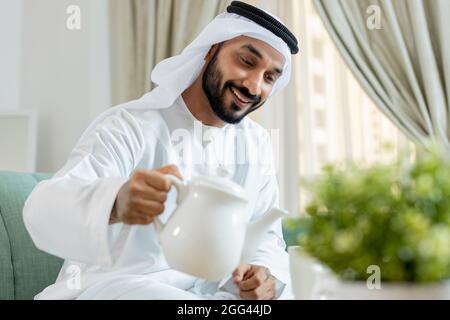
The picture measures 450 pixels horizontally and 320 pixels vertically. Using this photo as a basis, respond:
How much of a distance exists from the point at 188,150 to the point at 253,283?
0.47m

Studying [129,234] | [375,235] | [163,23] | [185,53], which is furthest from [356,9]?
[375,235]

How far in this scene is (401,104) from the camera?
341 centimetres

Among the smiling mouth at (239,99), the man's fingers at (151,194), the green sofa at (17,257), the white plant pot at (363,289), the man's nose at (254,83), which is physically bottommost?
the green sofa at (17,257)

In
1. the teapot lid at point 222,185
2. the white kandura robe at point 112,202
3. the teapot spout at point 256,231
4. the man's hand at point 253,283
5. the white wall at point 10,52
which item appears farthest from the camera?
the white wall at point 10,52

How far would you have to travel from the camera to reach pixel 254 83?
76.9 inches

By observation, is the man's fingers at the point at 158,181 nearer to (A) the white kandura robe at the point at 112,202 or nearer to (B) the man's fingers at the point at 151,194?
(B) the man's fingers at the point at 151,194

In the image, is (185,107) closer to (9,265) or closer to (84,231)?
(9,265)

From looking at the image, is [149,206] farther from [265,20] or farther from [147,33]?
[147,33]

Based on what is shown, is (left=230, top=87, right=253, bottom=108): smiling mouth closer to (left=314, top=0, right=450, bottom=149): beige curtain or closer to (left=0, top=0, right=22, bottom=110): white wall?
(left=314, top=0, right=450, bottom=149): beige curtain

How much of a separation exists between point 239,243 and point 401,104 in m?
2.49

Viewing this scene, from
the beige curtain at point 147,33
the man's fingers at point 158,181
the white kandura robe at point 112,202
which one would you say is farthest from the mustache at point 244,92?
the beige curtain at point 147,33

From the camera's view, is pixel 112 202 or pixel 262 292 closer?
pixel 112 202

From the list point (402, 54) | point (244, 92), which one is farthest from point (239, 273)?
point (402, 54)

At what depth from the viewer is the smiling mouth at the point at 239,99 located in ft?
6.56
